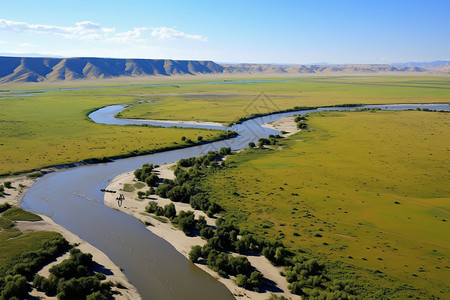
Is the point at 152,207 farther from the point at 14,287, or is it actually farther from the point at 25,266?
the point at 14,287

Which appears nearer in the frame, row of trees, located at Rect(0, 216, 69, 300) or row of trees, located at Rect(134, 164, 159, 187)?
row of trees, located at Rect(0, 216, 69, 300)

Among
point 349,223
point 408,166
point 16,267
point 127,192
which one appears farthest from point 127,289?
point 408,166

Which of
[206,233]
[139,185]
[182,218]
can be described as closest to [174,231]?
[182,218]

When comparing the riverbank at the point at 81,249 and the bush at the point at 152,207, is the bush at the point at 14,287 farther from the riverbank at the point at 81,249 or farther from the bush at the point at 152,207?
the bush at the point at 152,207

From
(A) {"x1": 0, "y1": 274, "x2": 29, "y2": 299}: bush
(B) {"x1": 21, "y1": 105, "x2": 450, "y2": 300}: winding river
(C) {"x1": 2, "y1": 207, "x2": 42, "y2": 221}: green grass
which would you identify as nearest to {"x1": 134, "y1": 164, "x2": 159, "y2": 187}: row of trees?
(B) {"x1": 21, "y1": 105, "x2": 450, "y2": 300}: winding river

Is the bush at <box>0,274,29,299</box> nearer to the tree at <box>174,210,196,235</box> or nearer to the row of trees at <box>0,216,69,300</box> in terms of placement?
the row of trees at <box>0,216,69,300</box>
